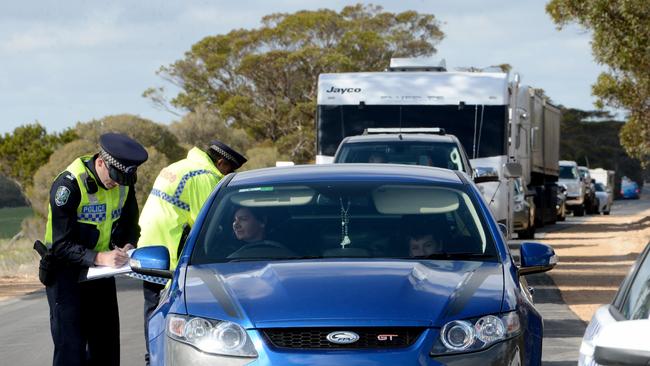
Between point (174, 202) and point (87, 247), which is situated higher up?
point (174, 202)

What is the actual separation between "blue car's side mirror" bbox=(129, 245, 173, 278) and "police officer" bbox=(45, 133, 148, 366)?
1.79 feet

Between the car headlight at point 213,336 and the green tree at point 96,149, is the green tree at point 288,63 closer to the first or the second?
the green tree at point 96,149

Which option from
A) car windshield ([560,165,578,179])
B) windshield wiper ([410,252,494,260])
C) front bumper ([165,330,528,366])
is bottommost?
car windshield ([560,165,578,179])

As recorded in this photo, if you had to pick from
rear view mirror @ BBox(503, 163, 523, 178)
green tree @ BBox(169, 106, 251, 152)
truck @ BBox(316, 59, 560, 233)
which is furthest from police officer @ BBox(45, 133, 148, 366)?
green tree @ BBox(169, 106, 251, 152)

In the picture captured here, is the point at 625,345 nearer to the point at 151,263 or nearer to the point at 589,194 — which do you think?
the point at 151,263

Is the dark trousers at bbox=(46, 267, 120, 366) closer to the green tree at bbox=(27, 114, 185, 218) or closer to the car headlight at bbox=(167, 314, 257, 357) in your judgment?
the car headlight at bbox=(167, 314, 257, 357)

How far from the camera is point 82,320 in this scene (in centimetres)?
784

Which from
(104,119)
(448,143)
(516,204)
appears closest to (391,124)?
(448,143)

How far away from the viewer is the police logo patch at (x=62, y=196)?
25.5ft

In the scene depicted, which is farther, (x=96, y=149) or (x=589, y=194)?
(x=589, y=194)

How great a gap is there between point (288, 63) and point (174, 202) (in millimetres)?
63481

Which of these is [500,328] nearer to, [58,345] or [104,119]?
[58,345]

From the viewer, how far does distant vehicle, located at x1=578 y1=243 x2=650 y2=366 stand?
5.20 m

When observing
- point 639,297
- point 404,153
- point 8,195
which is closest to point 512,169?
point 404,153
